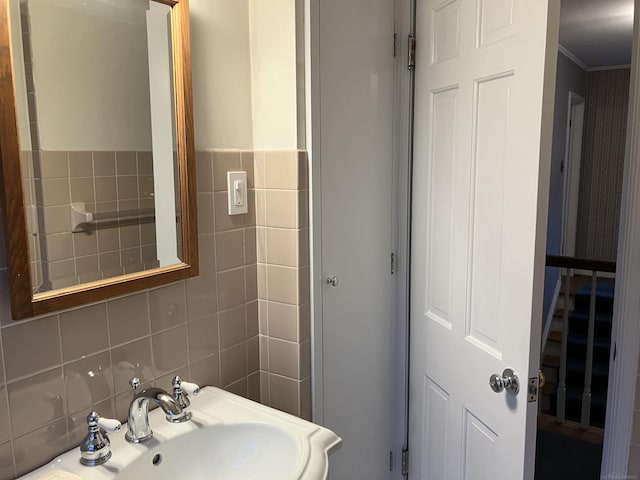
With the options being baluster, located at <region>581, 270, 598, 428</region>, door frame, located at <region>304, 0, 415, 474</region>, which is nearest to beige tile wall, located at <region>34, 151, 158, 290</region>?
door frame, located at <region>304, 0, 415, 474</region>

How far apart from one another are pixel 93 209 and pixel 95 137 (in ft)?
0.50

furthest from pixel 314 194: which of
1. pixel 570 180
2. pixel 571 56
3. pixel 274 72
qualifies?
pixel 570 180

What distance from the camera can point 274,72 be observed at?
4.56 feet

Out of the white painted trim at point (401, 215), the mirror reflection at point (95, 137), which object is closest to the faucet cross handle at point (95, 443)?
the mirror reflection at point (95, 137)

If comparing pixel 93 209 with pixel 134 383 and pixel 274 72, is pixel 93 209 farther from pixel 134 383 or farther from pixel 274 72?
pixel 274 72

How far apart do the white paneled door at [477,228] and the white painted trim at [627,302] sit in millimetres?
646

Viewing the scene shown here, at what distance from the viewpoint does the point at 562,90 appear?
4.48m

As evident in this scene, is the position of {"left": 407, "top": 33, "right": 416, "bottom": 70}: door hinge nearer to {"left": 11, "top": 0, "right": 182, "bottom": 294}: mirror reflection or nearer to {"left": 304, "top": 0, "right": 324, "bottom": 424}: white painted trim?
{"left": 304, "top": 0, "right": 324, "bottom": 424}: white painted trim

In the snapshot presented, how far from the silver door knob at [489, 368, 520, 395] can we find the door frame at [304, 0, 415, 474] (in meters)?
0.49

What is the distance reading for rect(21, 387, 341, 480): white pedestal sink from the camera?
107cm

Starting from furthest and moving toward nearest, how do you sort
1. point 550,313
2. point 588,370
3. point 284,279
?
1. point 550,313
2. point 588,370
3. point 284,279

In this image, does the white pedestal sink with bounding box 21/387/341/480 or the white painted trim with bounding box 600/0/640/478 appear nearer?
the white pedestal sink with bounding box 21/387/341/480

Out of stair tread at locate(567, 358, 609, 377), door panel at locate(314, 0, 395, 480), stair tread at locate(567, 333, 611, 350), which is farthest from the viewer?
Result: stair tread at locate(567, 333, 611, 350)

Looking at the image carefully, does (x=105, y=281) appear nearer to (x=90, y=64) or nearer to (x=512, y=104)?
(x=90, y=64)
